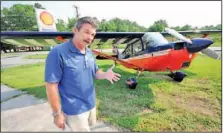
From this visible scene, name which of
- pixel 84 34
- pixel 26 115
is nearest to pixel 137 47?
pixel 26 115

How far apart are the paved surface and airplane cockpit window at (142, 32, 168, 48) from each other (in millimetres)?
3185

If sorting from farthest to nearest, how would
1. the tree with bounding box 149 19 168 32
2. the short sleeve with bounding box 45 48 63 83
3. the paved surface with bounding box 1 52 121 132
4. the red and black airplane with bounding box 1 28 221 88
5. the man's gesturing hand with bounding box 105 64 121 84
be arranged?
the tree with bounding box 149 19 168 32
the red and black airplane with bounding box 1 28 221 88
the paved surface with bounding box 1 52 121 132
the man's gesturing hand with bounding box 105 64 121 84
the short sleeve with bounding box 45 48 63 83

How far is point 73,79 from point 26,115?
9.20 ft

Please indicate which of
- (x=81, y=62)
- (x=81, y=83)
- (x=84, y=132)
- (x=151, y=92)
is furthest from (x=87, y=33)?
(x=151, y=92)

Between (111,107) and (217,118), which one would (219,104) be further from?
(111,107)

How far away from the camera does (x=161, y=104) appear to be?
4.59 metres

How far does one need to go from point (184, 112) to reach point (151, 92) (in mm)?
1439

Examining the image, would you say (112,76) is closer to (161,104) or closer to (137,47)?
(161,104)

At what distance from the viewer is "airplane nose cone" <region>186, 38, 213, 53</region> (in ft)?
16.3

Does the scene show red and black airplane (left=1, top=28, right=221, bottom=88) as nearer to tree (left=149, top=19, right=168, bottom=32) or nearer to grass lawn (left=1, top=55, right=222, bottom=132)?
grass lawn (left=1, top=55, right=222, bottom=132)

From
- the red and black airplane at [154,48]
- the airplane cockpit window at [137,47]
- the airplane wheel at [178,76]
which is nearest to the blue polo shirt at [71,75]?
the red and black airplane at [154,48]

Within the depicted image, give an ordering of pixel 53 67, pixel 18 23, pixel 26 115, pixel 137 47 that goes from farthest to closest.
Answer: pixel 18 23 → pixel 137 47 → pixel 26 115 → pixel 53 67

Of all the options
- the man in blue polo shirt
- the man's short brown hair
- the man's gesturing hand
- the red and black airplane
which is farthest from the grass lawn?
the man's short brown hair

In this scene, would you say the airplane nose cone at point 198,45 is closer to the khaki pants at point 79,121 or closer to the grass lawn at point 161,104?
the grass lawn at point 161,104
